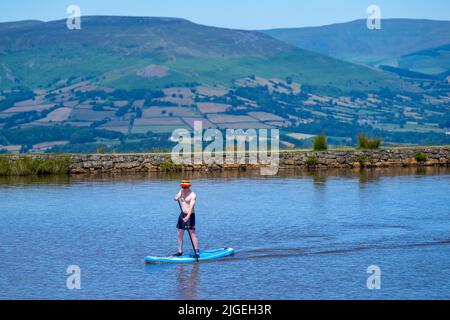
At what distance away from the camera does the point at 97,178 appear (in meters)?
42.3

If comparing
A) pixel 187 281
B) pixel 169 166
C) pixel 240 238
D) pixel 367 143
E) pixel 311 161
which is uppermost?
pixel 367 143

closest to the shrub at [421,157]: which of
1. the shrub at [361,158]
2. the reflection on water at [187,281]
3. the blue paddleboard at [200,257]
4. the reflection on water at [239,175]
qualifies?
the reflection on water at [239,175]

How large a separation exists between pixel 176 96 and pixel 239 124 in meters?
39.5

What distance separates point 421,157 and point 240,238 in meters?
24.0

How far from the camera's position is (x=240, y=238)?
81.8ft

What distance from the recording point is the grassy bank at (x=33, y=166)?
1732 inches

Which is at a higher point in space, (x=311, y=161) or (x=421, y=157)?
(x=421, y=157)

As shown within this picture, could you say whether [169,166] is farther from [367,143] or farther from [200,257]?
[200,257]

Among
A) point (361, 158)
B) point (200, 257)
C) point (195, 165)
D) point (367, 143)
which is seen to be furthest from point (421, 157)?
point (200, 257)

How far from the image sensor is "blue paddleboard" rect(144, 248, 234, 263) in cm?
2152

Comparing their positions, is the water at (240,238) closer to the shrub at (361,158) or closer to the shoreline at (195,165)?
the shoreline at (195,165)

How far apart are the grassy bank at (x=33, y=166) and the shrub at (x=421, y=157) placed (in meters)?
16.6

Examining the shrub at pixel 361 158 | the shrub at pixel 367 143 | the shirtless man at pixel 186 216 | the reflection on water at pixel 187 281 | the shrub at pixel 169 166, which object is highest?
the shrub at pixel 367 143
